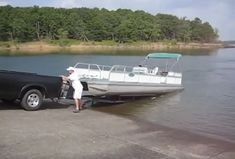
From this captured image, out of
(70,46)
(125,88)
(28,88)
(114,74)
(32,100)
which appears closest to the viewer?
(28,88)

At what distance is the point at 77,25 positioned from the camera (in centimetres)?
14188

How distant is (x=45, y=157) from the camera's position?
8.46 metres

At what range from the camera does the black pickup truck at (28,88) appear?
13.3 m

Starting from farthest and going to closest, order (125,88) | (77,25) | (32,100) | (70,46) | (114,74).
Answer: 1. (77,25)
2. (70,46)
3. (125,88)
4. (114,74)
5. (32,100)

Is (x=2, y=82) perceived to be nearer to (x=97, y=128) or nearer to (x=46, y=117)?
(x=46, y=117)

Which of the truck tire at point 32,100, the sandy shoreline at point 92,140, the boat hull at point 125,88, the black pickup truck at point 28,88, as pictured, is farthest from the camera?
the boat hull at point 125,88

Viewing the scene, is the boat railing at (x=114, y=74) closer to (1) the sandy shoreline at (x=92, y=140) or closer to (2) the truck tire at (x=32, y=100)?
(2) the truck tire at (x=32, y=100)

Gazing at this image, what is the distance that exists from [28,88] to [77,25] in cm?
12973

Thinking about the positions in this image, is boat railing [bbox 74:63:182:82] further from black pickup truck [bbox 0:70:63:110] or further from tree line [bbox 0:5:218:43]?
tree line [bbox 0:5:218:43]

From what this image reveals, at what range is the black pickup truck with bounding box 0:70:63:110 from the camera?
43.7ft

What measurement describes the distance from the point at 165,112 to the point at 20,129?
31.8 feet

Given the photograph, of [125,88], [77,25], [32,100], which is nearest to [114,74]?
[125,88]

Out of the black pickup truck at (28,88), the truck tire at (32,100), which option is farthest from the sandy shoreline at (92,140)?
the black pickup truck at (28,88)

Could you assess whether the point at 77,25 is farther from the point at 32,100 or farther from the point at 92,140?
the point at 92,140
